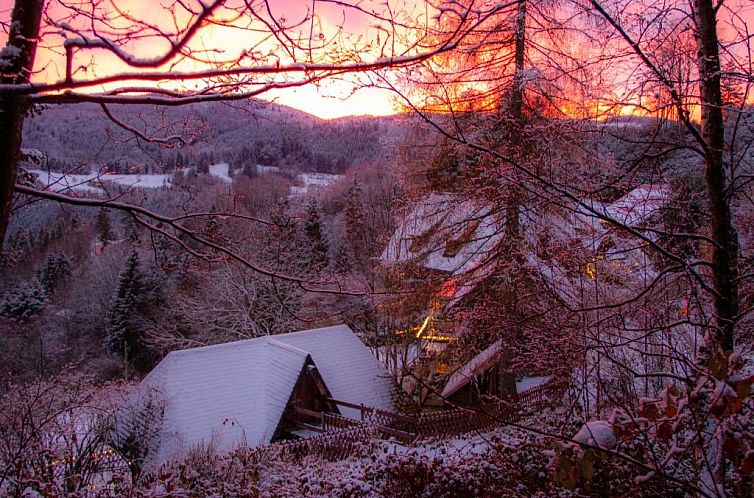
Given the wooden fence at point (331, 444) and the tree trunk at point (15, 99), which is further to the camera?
the wooden fence at point (331, 444)

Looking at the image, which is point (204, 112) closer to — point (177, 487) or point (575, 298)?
point (177, 487)

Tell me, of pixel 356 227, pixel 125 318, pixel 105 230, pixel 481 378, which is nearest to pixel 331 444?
pixel 481 378

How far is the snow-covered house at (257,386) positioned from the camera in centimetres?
1126

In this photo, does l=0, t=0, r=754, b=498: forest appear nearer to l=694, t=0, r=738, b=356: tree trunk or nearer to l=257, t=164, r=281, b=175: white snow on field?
l=694, t=0, r=738, b=356: tree trunk

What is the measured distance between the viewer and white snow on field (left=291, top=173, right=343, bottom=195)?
185 feet

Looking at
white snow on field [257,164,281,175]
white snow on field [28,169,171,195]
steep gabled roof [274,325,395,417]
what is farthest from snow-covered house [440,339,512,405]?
white snow on field [257,164,281,175]

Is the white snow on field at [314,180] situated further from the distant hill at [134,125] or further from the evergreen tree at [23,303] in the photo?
the distant hill at [134,125]

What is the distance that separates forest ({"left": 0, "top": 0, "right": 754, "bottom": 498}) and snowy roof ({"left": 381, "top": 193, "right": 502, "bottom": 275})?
5cm

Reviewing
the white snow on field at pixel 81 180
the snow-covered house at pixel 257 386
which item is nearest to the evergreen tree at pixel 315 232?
the snow-covered house at pixel 257 386

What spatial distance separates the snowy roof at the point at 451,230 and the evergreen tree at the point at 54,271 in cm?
3163

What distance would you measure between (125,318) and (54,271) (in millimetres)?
12451

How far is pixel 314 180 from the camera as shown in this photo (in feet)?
198

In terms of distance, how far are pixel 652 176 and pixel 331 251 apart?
96.9 feet

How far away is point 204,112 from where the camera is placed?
3.85 m
